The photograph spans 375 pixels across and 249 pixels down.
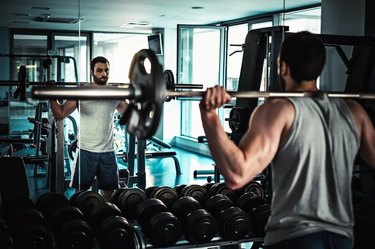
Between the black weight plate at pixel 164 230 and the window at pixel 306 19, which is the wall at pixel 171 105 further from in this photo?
the black weight plate at pixel 164 230

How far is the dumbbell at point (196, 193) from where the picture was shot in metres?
3.08

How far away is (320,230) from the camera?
133 cm

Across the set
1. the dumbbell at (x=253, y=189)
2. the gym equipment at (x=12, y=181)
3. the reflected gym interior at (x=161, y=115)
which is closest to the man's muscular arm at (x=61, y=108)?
the reflected gym interior at (x=161, y=115)

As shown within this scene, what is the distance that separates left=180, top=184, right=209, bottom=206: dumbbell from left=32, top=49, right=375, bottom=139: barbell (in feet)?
5.42

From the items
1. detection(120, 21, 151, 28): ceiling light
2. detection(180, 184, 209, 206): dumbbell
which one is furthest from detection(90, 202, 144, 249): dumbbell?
detection(120, 21, 151, 28): ceiling light

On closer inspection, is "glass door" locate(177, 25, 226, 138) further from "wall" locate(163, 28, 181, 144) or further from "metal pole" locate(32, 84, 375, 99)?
"metal pole" locate(32, 84, 375, 99)

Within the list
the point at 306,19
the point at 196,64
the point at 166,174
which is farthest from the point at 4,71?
the point at 306,19

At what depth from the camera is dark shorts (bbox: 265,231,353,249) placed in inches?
52.2

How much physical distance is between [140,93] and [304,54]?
451 mm

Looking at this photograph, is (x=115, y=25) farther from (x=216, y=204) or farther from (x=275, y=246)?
(x=275, y=246)

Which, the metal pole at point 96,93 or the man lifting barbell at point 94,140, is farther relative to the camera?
the man lifting barbell at point 94,140

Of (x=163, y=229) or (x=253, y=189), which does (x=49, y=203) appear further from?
(x=253, y=189)

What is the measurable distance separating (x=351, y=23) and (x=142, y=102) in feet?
10.5

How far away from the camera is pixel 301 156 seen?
52.1 inches
